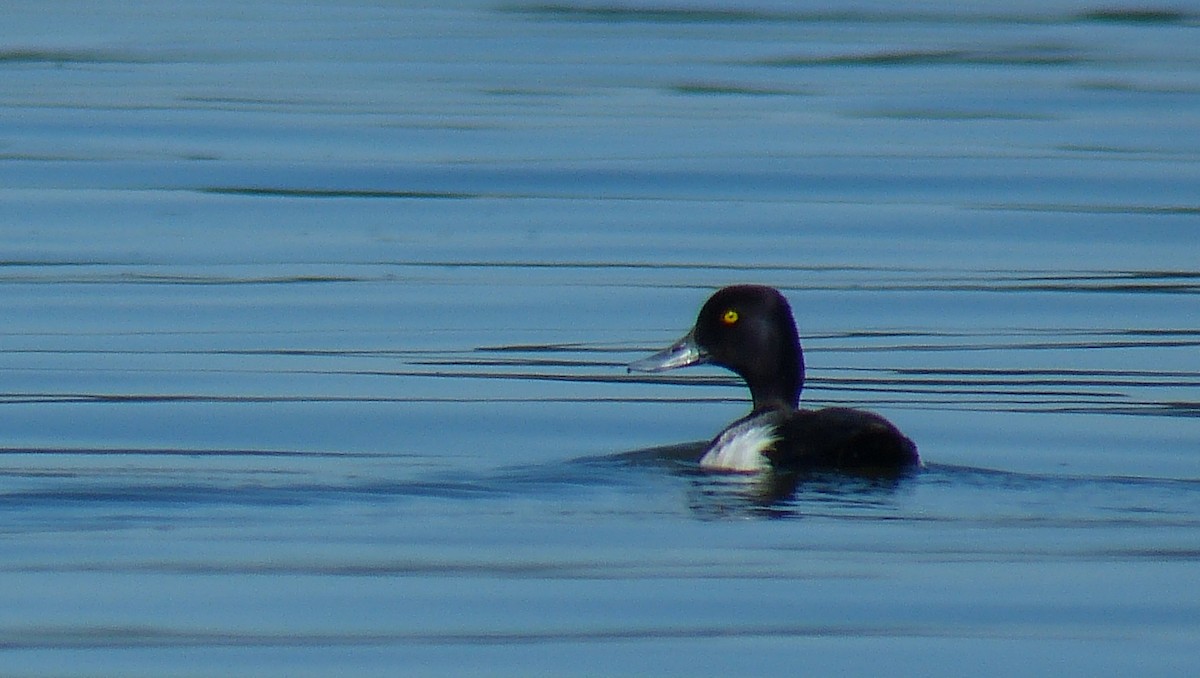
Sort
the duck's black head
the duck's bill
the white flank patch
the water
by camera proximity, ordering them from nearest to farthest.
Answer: the water, the white flank patch, the duck's black head, the duck's bill

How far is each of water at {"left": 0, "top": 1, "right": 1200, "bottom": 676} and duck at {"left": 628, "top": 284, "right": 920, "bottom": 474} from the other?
121 millimetres

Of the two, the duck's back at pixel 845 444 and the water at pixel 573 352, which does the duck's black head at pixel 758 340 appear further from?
the duck's back at pixel 845 444

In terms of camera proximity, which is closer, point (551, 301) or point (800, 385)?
point (800, 385)

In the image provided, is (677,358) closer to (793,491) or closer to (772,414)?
(772,414)

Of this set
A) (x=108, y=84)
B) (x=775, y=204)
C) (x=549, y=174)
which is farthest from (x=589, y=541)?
(x=108, y=84)

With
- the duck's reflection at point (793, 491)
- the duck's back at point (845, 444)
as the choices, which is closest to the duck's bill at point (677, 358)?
the duck's reflection at point (793, 491)

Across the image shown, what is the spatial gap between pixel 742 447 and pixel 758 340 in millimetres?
829

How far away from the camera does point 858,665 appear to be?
6.59 meters

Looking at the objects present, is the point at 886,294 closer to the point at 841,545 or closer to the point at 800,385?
the point at 800,385

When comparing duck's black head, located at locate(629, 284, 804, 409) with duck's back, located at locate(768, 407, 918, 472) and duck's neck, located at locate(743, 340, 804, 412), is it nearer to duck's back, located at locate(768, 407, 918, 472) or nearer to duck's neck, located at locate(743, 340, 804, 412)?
duck's neck, located at locate(743, 340, 804, 412)

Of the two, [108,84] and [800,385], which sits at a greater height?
[108,84]

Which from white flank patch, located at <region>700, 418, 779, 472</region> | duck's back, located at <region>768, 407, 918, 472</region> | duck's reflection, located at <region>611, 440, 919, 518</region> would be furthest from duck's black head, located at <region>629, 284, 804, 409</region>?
duck's back, located at <region>768, 407, 918, 472</region>

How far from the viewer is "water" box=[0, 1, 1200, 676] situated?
7082mm

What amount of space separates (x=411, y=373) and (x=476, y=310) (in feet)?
6.03
